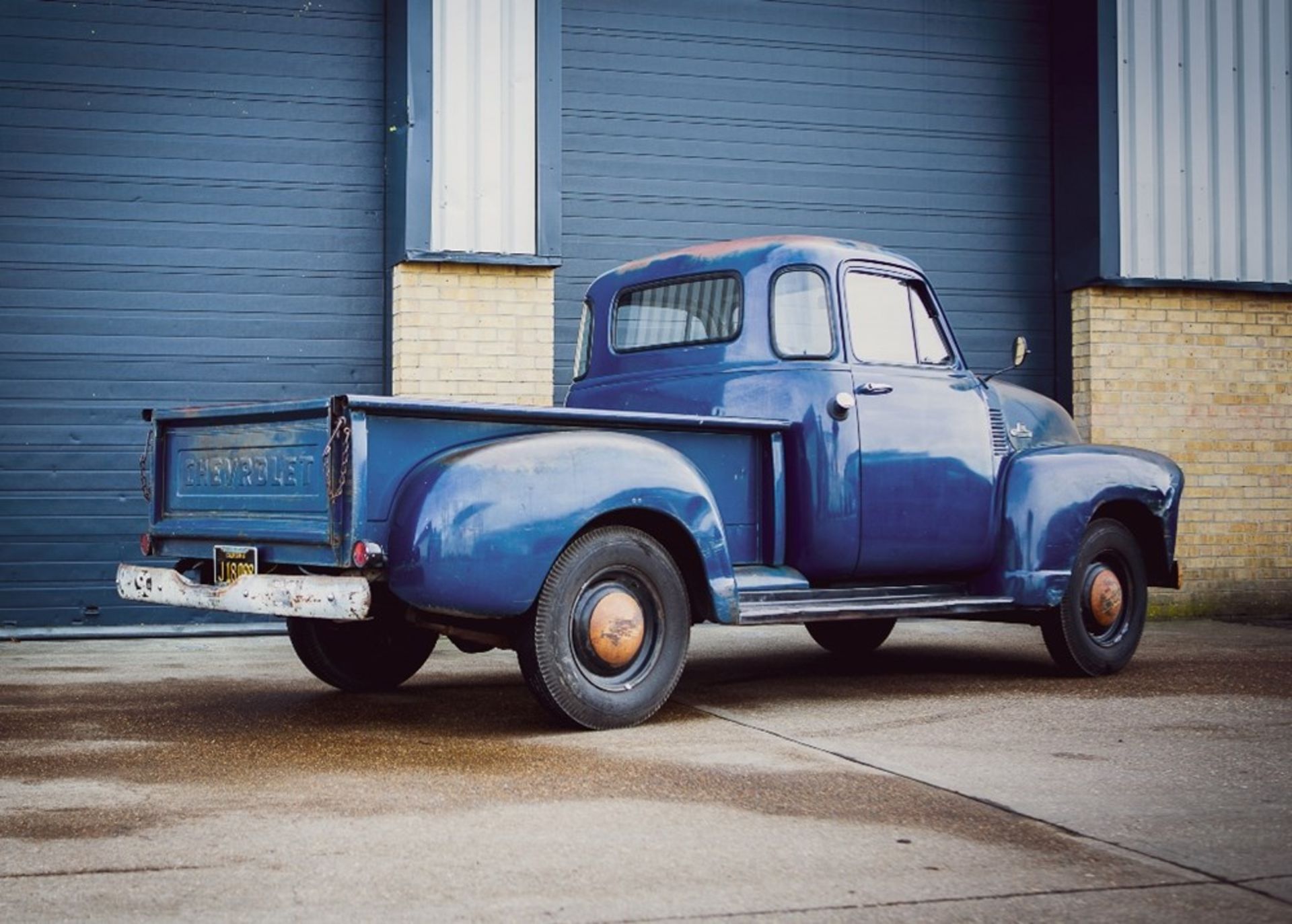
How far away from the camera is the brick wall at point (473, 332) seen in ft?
34.4

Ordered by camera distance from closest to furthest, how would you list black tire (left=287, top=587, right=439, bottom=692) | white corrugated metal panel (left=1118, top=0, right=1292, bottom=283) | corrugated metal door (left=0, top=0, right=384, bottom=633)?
1. black tire (left=287, top=587, right=439, bottom=692)
2. corrugated metal door (left=0, top=0, right=384, bottom=633)
3. white corrugated metal panel (left=1118, top=0, right=1292, bottom=283)

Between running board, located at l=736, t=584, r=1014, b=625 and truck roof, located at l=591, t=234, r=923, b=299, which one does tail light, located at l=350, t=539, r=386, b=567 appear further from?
truck roof, located at l=591, t=234, r=923, b=299

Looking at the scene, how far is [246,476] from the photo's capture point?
652cm

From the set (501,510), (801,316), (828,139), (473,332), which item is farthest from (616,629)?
(828,139)

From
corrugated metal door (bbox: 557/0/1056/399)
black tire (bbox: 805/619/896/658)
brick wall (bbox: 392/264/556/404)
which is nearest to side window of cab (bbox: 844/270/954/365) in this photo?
black tire (bbox: 805/619/896/658)

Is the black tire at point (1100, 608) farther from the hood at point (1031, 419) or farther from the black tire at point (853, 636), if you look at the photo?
the black tire at point (853, 636)

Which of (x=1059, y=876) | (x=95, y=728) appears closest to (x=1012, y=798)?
(x=1059, y=876)

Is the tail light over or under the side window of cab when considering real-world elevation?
under

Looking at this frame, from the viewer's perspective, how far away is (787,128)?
1189cm

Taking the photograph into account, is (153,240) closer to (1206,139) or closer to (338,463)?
(338,463)

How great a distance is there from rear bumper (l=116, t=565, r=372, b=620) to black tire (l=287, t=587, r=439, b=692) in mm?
809

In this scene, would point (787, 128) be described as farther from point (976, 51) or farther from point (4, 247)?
point (4, 247)

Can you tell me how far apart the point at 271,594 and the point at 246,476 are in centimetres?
71

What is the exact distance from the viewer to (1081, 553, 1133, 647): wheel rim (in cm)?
815
